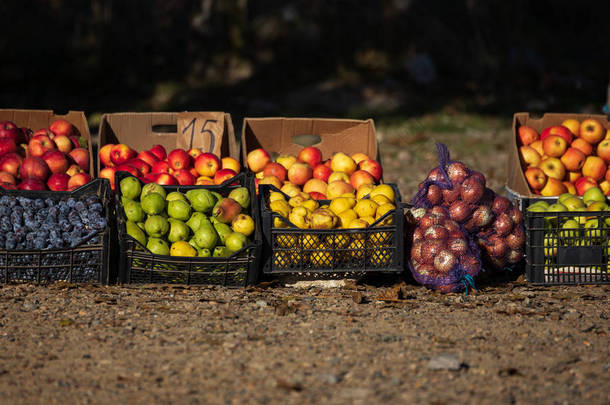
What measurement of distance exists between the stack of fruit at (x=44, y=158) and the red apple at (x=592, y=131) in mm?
4109

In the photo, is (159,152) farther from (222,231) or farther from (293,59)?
(293,59)

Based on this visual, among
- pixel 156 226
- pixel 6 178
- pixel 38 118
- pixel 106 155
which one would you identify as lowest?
pixel 156 226

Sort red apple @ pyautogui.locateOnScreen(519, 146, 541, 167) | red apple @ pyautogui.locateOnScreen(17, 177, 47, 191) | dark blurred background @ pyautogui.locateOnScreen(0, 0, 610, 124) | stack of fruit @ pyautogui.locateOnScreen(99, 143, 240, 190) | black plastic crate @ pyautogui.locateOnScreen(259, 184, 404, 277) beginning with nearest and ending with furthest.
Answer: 1. black plastic crate @ pyautogui.locateOnScreen(259, 184, 404, 277)
2. red apple @ pyautogui.locateOnScreen(17, 177, 47, 191)
3. stack of fruit @ pyautogui.locateOnScreen(99, 143, 240, 190)
4. red apple @ pyautogui.locateOnScreen(519, 146, 541, 167)
5. dark blurred background @ pyautogui.locateOnScreen(0, 0, 610, 124)

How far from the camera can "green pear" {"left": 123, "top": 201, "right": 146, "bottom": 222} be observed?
4738 mm

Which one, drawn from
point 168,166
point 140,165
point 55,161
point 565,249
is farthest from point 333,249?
point 55,161

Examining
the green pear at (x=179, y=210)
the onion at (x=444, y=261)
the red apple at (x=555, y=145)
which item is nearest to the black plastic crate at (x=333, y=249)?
the onion at (x=444, y=261)

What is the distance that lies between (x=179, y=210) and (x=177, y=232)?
17cm

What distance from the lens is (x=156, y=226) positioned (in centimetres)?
468

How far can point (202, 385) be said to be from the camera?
3316 mm

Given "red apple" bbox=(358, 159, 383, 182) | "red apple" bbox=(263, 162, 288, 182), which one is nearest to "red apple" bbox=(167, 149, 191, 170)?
"red apple" bbox=(263, 162, 288, 182)

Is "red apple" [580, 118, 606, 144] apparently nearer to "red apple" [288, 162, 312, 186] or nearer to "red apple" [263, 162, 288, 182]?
"red apple" [288, 162, 312, 186]

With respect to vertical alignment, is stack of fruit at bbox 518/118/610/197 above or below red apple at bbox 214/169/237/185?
above

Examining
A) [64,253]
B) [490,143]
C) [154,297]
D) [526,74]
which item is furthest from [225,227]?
[526,74]

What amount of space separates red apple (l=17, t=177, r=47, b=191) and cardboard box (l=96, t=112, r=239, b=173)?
861 mm
